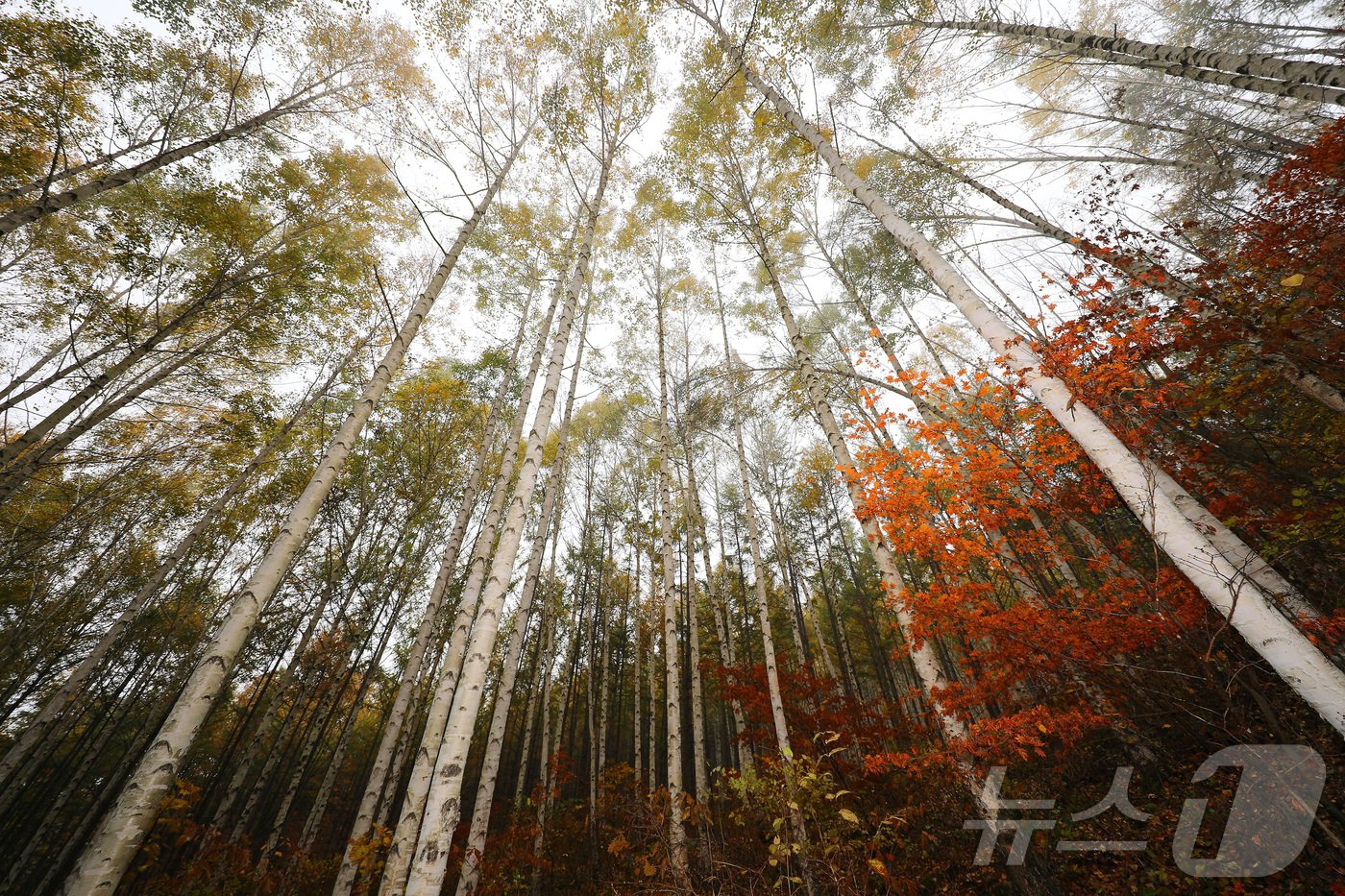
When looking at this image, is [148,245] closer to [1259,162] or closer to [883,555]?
[883,555]

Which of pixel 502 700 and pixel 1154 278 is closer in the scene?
pixel 1154 278

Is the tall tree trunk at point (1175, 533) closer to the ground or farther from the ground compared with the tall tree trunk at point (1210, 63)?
closer to the ground

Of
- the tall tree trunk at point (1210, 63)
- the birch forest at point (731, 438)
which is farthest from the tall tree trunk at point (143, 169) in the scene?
the tall tree trunk at point (1210, 63)

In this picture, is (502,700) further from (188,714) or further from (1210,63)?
(1210,63)

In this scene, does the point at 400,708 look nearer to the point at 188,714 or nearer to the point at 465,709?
the point at 188,714

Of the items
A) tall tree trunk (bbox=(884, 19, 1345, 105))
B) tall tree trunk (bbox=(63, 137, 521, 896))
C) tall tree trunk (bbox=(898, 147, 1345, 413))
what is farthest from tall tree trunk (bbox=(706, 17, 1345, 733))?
tall tree trunk (bbox=(63, 137, 521, 896))

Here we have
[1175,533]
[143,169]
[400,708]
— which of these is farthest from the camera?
[400,708]

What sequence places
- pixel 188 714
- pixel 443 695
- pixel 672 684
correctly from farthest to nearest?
pixel 672 684 → pixel 443 695 → pixel 188 714

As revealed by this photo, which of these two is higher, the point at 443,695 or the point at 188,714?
the point at 443,695

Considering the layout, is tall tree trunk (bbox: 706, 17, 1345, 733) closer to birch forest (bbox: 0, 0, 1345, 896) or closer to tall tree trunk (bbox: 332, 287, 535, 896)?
birch forest (bbox: 0, 0, 1345, 896)

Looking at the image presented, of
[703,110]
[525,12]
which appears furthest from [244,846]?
[703,110]

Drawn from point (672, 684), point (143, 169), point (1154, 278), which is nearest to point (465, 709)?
point (672, 684)

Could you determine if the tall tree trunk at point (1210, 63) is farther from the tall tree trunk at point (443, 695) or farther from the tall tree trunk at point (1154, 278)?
the tall tree trunk at point (443, 695)

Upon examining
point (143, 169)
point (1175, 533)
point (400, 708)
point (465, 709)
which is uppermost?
point (143, 169)
